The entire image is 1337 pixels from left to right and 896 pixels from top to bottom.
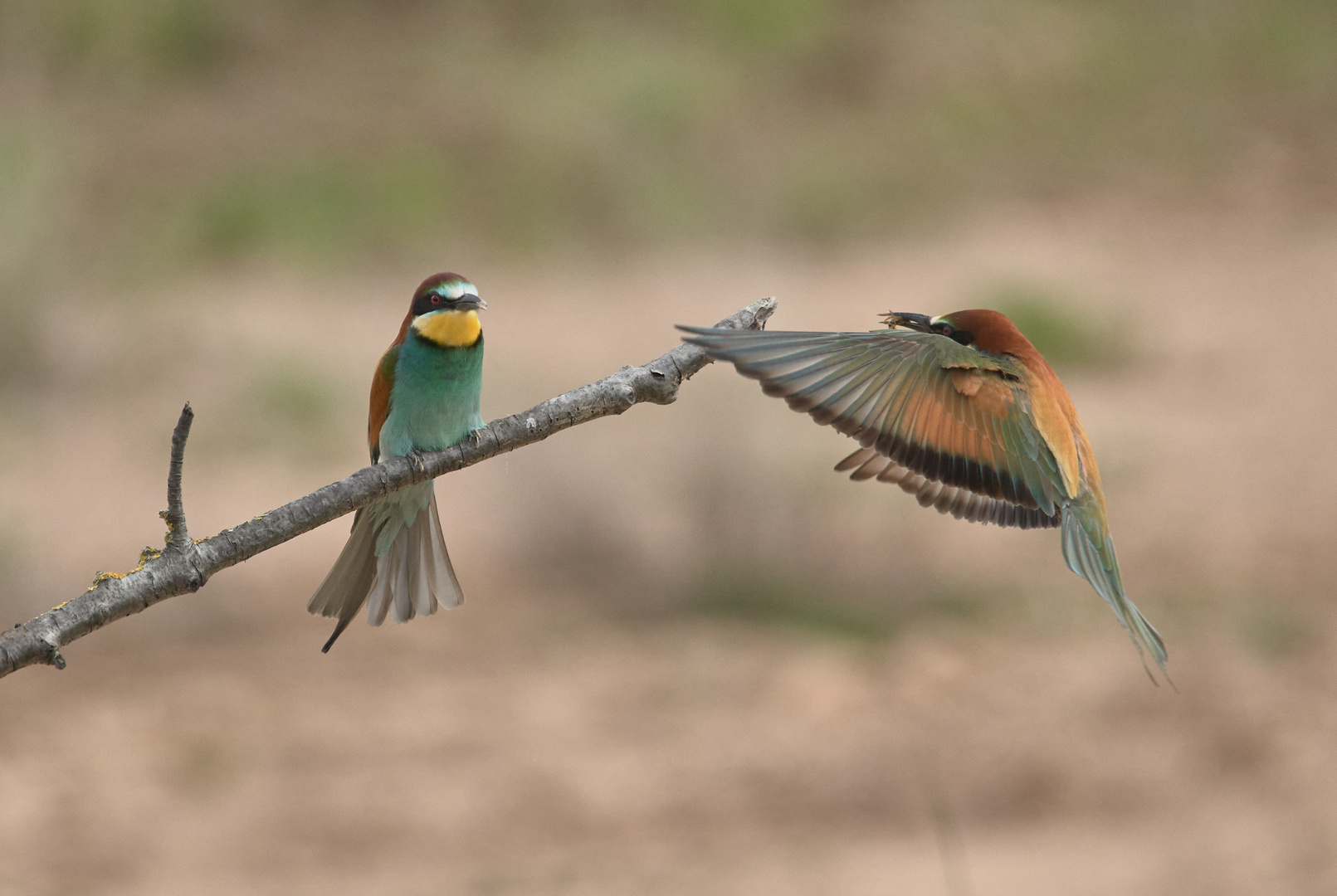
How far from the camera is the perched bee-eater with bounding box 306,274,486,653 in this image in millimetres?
2025

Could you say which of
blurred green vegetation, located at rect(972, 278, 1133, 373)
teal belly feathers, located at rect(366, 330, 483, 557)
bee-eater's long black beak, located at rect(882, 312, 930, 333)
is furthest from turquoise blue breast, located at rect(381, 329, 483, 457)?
blurred green vegetation, located at rect(972, 278, 1133, 373)

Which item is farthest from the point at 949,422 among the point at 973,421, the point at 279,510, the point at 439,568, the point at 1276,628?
the point at 1276,628

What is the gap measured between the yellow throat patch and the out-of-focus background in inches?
115

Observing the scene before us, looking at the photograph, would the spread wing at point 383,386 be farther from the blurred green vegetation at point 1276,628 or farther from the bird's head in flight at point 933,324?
the blurred green vegetation at point 1276,628

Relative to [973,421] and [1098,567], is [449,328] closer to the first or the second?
[973,421]

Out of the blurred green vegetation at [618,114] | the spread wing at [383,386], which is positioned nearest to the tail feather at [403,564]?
the spread wing at [383,386]

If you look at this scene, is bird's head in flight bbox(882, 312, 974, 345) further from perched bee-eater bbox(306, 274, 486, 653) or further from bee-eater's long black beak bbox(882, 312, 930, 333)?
perched bee-eater bbox(306, 274, 486, 653)

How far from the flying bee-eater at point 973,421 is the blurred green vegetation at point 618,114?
695 centimetres

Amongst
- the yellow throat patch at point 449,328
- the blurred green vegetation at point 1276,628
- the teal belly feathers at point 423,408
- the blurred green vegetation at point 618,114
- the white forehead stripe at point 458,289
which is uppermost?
the blurred green vegetation at point 618,114

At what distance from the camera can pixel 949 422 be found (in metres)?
1.61

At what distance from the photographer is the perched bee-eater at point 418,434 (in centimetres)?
203

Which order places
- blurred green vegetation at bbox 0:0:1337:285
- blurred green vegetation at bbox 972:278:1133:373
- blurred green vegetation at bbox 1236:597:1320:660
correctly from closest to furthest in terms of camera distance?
1. blurred green vegetation at bbox 1236:597:1320:660
2. blurred green vegetation at bbox 972:278:1133:373
3. blurred green vegetation at bbox 0:0:1337:285

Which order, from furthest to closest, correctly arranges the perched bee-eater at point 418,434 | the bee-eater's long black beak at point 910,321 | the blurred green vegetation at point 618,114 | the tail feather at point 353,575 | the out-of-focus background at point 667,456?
the blurred green vegetation at point 618,114 → the out-of-focus background at point 667,456 → the perched bee-eater at point 418,434 → the tail feather at point 353,575 → the bee-eater's long black beak at point 910,321

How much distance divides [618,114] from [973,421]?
975 centimetres
